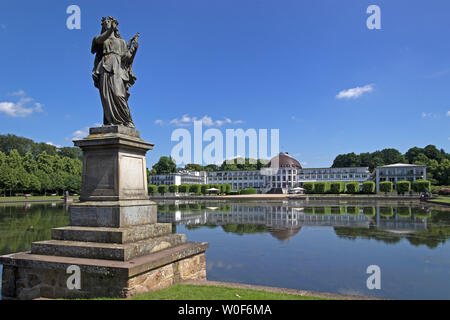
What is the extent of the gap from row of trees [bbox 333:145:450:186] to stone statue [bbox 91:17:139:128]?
95028mm

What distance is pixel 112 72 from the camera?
6.98 m

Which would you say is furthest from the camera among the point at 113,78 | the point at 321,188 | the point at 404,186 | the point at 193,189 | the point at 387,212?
the point at 193,189

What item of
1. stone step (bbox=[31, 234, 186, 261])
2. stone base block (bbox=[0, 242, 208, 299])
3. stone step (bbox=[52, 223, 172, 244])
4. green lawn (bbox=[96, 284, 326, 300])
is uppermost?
stone step (bbox=[52, 223, 172, 244])

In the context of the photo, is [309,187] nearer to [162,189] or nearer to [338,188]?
[338,188]

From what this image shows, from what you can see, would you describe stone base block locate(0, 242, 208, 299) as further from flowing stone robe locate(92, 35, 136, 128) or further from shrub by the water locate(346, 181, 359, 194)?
shrub by the water locate(346, 181, 359, 194)

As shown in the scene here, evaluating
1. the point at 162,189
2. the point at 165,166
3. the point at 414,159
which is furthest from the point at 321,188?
the point at 165,166

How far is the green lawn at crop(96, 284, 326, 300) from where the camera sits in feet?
16.0

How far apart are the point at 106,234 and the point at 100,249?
1.34ft

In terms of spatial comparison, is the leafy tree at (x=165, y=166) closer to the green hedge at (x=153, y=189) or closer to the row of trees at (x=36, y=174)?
the green hedge at (x=153, y=189)

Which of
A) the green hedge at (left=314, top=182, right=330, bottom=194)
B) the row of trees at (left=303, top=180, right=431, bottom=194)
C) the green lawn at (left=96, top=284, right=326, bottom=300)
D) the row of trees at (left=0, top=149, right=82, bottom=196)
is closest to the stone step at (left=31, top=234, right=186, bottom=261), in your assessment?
the green lawn at (left=96, top=284, right=326, bottom=300)

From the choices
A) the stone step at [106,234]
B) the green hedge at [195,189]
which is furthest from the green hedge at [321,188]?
the stone step at [106,234]

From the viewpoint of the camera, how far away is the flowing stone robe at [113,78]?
22.8 ft

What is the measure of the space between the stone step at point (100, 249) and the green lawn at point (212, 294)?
818 millimetres

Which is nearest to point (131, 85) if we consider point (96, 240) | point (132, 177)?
point (132, 177)
